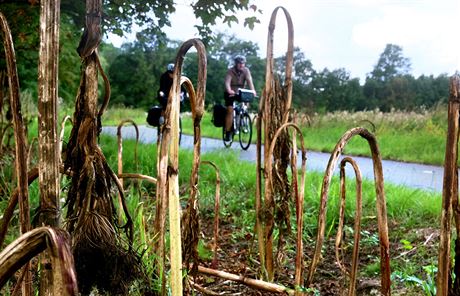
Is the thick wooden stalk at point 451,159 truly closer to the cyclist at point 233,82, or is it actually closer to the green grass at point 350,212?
the green grass at point 350,212

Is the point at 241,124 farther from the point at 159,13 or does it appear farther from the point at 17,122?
the point at 17,122

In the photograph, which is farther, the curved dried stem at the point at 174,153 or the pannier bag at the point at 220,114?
the pannier bag at the point at 220,114

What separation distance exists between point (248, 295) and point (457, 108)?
128 centimetres

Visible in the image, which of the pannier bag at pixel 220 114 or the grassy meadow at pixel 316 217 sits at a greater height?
the pannier bag at pixel 220 114

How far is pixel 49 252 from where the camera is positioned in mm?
384

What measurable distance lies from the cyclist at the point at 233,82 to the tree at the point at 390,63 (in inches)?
1499

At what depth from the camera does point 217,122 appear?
416 inches

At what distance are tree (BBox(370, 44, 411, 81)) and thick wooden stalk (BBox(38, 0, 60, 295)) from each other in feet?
154

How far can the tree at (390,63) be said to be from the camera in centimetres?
4547

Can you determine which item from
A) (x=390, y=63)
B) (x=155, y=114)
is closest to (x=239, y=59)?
(x=155, y=114)

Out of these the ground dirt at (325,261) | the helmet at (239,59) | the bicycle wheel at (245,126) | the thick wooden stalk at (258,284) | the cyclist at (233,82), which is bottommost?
the ground dirt at (325,261)

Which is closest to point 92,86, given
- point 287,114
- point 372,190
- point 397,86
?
point 287,114

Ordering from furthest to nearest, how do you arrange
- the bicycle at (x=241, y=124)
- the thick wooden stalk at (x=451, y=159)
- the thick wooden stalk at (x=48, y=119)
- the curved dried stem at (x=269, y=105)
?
→ the bicycle at (x=241, y=124), the curved dried stem at (x=269, y=105), the thick wooden stalk at (x=451, y=159), the thick wooden stalk at (x=48, y=119)

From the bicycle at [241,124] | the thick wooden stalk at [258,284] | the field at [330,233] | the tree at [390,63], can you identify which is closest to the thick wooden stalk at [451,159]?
the field at [330,233]
